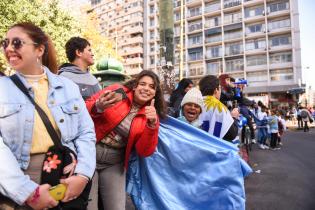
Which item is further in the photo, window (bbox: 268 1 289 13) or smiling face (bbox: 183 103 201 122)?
window (bbox: 268 1 289 13)

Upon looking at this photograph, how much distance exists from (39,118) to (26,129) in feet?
0.34

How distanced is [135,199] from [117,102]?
0.94 m

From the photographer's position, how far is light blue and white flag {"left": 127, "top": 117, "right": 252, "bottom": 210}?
2.65 m

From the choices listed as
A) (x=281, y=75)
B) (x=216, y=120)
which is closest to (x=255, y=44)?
(x=281, y=75)

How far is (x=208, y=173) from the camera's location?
8.83 feet

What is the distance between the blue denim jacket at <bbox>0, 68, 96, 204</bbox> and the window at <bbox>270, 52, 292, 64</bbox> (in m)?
47.7

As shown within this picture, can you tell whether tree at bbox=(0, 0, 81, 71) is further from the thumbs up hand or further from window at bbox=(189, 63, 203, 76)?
window at bbox=(189, 63, 203, 76)

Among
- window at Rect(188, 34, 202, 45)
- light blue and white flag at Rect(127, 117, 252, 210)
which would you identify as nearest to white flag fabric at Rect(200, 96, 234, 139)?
light blue and white flag at Rect(127, 117, 252, 210)

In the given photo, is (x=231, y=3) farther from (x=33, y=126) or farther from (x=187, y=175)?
(x=33, y=126)

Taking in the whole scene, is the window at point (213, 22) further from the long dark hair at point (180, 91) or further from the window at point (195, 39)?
the long dark hair at point (180, 91)

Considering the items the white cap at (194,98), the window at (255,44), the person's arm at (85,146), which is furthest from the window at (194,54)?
the person's arm at (85,146)

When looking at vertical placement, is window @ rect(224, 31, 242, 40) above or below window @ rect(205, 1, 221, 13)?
below

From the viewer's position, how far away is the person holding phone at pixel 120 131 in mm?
2398

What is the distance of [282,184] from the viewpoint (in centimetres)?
599
